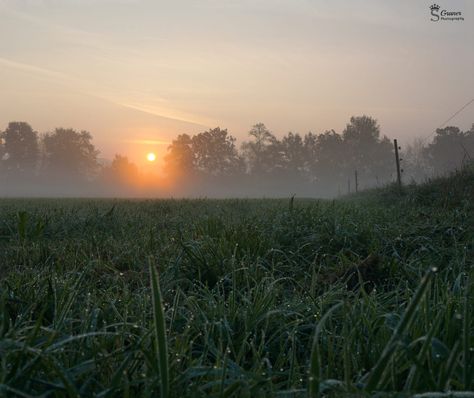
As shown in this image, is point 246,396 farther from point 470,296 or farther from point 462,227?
point 462,227

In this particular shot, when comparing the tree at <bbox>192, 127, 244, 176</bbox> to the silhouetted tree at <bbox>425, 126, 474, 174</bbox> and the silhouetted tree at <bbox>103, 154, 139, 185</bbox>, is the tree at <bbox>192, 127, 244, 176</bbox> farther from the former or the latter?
the silhouetted tree at <bbox>425, 126, 474, 174</bbox>

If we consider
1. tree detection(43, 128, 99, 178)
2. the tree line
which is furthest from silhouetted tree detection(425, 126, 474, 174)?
tree detection(43, 128, 99, 178)

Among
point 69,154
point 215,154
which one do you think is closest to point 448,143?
point 215,154

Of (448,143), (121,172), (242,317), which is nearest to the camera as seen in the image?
(242,317)

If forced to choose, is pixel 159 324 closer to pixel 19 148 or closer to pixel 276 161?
pixel 276 161

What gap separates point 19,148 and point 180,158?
34928 mm

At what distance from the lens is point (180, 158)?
93.9 meters

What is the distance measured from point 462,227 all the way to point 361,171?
89137 millimetres

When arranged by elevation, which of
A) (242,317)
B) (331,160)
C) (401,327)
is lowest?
(242,317)

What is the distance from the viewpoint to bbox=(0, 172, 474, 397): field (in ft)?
5.60

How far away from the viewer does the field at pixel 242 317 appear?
1708 mm

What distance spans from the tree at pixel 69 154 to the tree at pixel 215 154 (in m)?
27.7

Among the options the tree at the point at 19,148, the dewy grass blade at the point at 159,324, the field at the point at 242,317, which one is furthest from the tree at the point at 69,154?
the dewy grass blade at the point at 159,324

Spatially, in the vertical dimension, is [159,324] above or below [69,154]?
below
